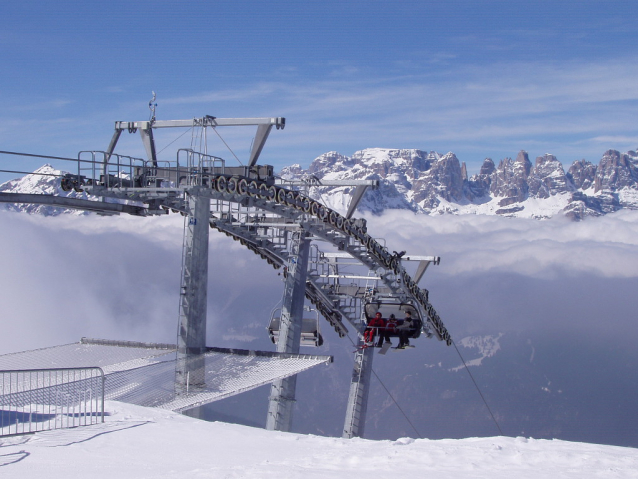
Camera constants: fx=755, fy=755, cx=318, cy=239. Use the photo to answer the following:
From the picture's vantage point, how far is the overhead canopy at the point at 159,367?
751 inches

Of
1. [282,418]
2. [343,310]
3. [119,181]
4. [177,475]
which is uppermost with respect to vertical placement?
[119,181]

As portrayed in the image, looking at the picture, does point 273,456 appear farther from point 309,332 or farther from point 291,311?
point 309,332

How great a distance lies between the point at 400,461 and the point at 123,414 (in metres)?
6.38

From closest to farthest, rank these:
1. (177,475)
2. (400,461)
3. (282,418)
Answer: (177,475)
(400,461)
(282,418)

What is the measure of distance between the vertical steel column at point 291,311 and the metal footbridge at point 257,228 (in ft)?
0.14

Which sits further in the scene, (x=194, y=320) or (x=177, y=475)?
(x=194, y=320)

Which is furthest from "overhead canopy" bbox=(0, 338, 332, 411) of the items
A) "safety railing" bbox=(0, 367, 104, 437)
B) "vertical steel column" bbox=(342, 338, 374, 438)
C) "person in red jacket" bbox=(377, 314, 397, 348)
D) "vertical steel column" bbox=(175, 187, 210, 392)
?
"vertical steel column" bbox=(342, 338, 374, 438)

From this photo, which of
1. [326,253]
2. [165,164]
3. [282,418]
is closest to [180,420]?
[165,164]

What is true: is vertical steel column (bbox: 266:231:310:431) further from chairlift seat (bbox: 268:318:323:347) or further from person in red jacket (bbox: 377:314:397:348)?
person in red jacket (bbox: 377:314:397:348)

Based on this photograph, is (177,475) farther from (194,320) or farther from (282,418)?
(282,418)

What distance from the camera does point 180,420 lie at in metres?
16.1

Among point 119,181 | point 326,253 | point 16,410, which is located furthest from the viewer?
point 326,253

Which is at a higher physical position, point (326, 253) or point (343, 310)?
point (326, 253)

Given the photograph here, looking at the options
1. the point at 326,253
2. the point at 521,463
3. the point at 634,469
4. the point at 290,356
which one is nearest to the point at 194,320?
the point at 290,356
